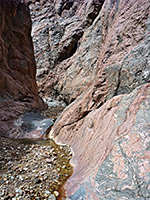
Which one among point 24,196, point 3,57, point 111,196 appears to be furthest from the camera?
point 3,57

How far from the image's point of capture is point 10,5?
35.2 ft

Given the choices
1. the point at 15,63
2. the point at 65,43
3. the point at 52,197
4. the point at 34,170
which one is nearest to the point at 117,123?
the point at 52,197

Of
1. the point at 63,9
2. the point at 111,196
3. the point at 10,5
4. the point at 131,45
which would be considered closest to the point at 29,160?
the point at 111,196

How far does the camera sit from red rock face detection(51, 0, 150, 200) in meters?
2.79

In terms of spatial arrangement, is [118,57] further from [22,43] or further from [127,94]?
[22,43]

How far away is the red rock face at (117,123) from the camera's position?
279 cm

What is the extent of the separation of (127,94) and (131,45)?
2003mm

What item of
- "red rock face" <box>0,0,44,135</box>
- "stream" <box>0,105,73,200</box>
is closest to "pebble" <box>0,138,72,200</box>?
"stream" <box>0,105,73,200</box>

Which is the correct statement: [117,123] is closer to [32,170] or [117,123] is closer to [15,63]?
[32,170]

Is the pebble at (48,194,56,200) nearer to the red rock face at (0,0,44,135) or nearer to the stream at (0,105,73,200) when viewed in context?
the stream at (0,105,73,200)

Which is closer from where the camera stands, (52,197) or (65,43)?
(52,197)

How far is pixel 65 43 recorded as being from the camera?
21.6 m

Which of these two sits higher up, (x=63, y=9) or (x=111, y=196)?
(x=63, y=9)

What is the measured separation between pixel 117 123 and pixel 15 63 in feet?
32.0
